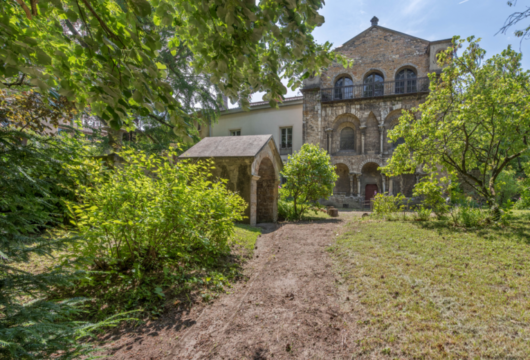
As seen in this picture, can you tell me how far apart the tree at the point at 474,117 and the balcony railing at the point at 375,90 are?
11799mm

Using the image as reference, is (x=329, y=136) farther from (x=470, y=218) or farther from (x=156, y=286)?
(x=156, y=286)

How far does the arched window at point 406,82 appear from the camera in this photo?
719 inches

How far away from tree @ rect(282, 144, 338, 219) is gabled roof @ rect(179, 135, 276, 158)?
2.22m

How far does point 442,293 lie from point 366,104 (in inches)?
A: 725

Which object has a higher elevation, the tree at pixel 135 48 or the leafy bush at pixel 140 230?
the tree at pixel 135 48

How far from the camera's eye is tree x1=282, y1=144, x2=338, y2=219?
34.7 ft

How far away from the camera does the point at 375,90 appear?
1944 cm

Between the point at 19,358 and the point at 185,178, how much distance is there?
2.83 meters

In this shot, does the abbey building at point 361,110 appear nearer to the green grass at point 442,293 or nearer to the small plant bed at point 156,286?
the green grass at point 442,293

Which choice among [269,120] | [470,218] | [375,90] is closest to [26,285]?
[470,218]

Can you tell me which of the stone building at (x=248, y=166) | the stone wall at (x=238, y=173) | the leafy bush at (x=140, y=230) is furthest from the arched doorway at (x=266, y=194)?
the leafy bush at (x=140, y=230)

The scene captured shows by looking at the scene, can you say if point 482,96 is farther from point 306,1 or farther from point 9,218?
point 9,218

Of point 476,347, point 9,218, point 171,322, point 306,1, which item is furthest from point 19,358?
point 476,347

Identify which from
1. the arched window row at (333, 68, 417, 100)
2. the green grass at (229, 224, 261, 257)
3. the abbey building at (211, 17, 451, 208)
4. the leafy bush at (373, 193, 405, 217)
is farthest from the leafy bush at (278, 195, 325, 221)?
the arched window row at (333, 68, 417, 100)
